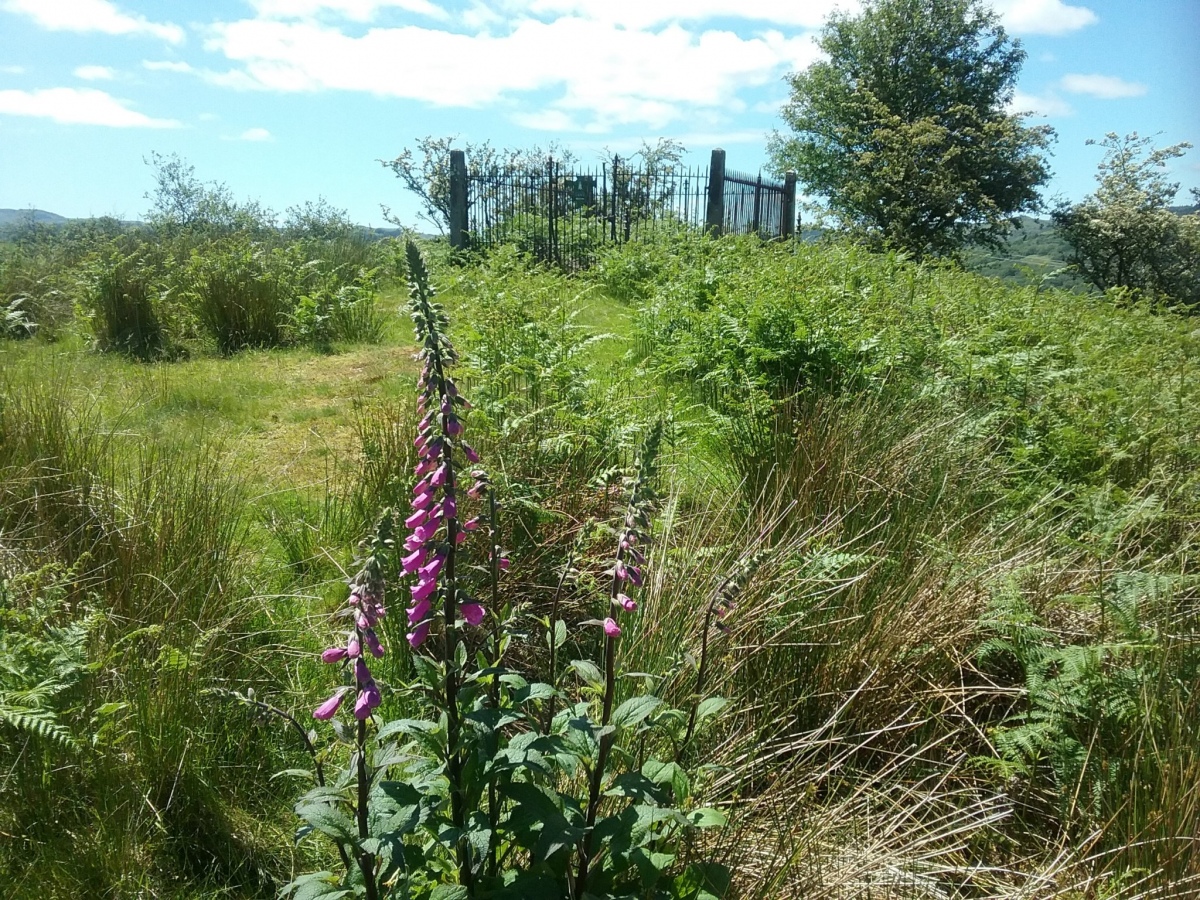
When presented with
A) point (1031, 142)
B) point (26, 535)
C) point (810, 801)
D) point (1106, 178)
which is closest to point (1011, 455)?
point (810, 801)

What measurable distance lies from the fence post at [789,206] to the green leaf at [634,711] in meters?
20.2

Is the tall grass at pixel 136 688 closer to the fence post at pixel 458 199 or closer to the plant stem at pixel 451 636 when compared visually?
the plant stem at pixel 451 636

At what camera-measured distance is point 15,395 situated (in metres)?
3.74

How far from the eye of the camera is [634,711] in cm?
155

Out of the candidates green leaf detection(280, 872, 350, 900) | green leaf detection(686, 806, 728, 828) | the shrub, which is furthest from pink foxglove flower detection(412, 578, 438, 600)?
the shrub

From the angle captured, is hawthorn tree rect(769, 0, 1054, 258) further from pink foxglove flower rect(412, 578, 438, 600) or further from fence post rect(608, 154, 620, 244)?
pink foxglove flower rect(412, 578, 438, 600)

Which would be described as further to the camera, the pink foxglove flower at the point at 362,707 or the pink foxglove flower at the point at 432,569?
the pink foxglove flower at the point at 432,569

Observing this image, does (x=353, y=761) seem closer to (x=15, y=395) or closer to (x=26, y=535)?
(x=26, y=535)

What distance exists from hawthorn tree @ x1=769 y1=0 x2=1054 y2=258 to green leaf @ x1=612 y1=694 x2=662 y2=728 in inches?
913

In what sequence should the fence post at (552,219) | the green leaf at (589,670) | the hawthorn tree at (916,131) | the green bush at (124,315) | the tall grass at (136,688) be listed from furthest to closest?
the hawthorn tree at (916,131), the fence post at (552,219), the green bush at (124,315), the tall grass at (136,688), the green leaf at (589,670)

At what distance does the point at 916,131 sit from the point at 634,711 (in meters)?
28.0

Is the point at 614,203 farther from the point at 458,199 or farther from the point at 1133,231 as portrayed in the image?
the point at 1133,231

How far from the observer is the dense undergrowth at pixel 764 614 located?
6.84 feet

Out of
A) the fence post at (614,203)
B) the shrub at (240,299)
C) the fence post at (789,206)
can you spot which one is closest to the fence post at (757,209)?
the fence post at (789,206)
